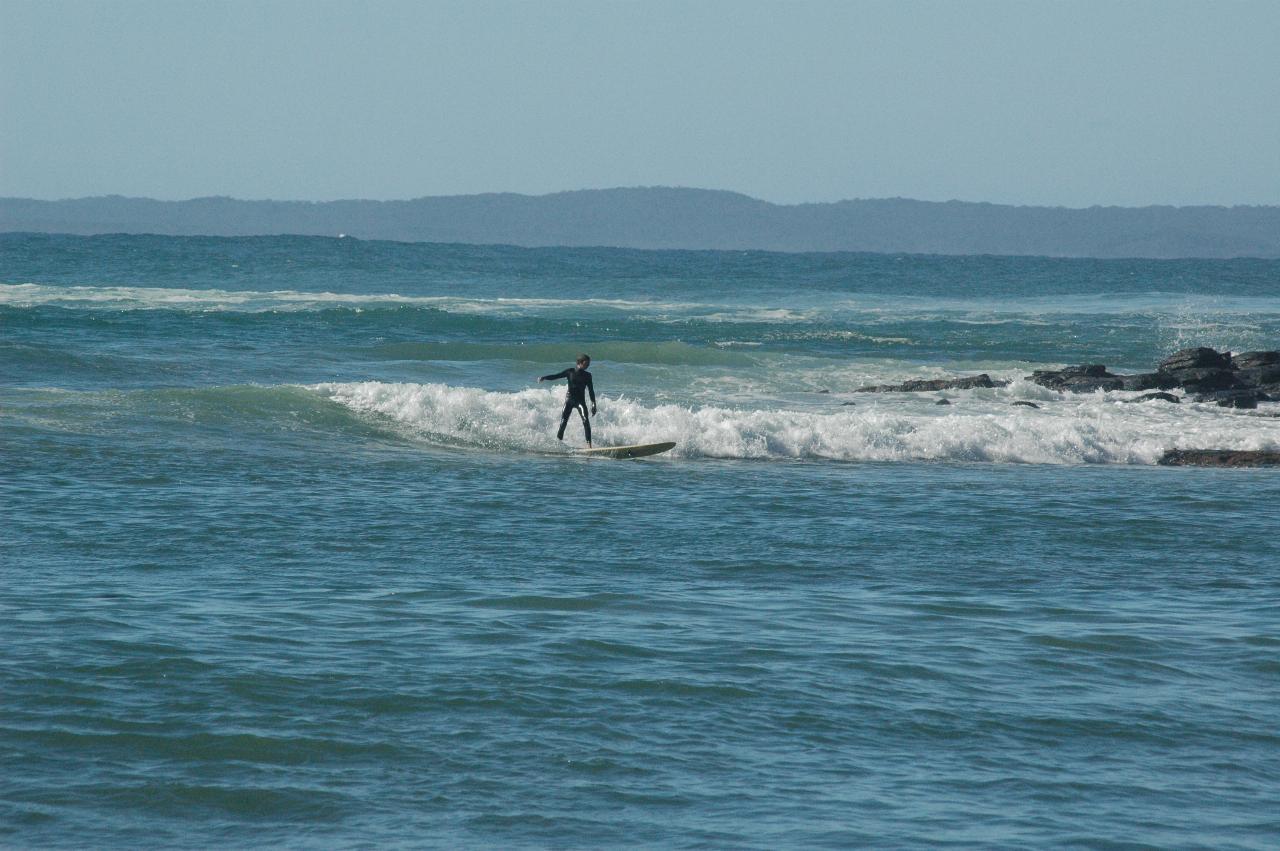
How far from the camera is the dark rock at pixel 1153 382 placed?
3272 centimetres

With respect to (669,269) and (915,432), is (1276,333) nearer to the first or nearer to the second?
(915,432)

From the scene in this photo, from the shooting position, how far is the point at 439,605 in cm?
1208

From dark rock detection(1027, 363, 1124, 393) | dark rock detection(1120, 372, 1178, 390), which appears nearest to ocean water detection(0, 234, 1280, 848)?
dark rock detection(1027, 363, 1124, 393)

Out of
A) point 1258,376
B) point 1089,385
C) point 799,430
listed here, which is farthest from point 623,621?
point 1258,376

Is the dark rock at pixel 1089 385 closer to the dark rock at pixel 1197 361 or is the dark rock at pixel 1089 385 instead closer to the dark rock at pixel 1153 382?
the dark rock at pixel 1153 382

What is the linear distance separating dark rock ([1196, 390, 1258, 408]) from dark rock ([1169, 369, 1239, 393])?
0.64 m

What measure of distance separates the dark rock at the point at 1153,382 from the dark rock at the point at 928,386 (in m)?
2.95

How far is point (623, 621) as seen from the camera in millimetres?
11719

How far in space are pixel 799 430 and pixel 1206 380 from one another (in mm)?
12882

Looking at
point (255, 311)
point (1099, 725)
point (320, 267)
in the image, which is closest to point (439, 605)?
point (1099, 725)

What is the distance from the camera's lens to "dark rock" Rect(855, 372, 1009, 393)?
32.7 m

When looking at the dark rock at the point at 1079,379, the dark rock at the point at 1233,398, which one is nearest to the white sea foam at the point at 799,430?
the dark rock at the point at 1233,398

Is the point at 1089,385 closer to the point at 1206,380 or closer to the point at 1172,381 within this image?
the point at 1172,381

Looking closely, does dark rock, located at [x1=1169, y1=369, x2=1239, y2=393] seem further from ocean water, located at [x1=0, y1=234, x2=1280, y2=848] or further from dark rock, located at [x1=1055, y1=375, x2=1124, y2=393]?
ocean water, located at [x1=0, y1=234, x2=1280, y2=848]
